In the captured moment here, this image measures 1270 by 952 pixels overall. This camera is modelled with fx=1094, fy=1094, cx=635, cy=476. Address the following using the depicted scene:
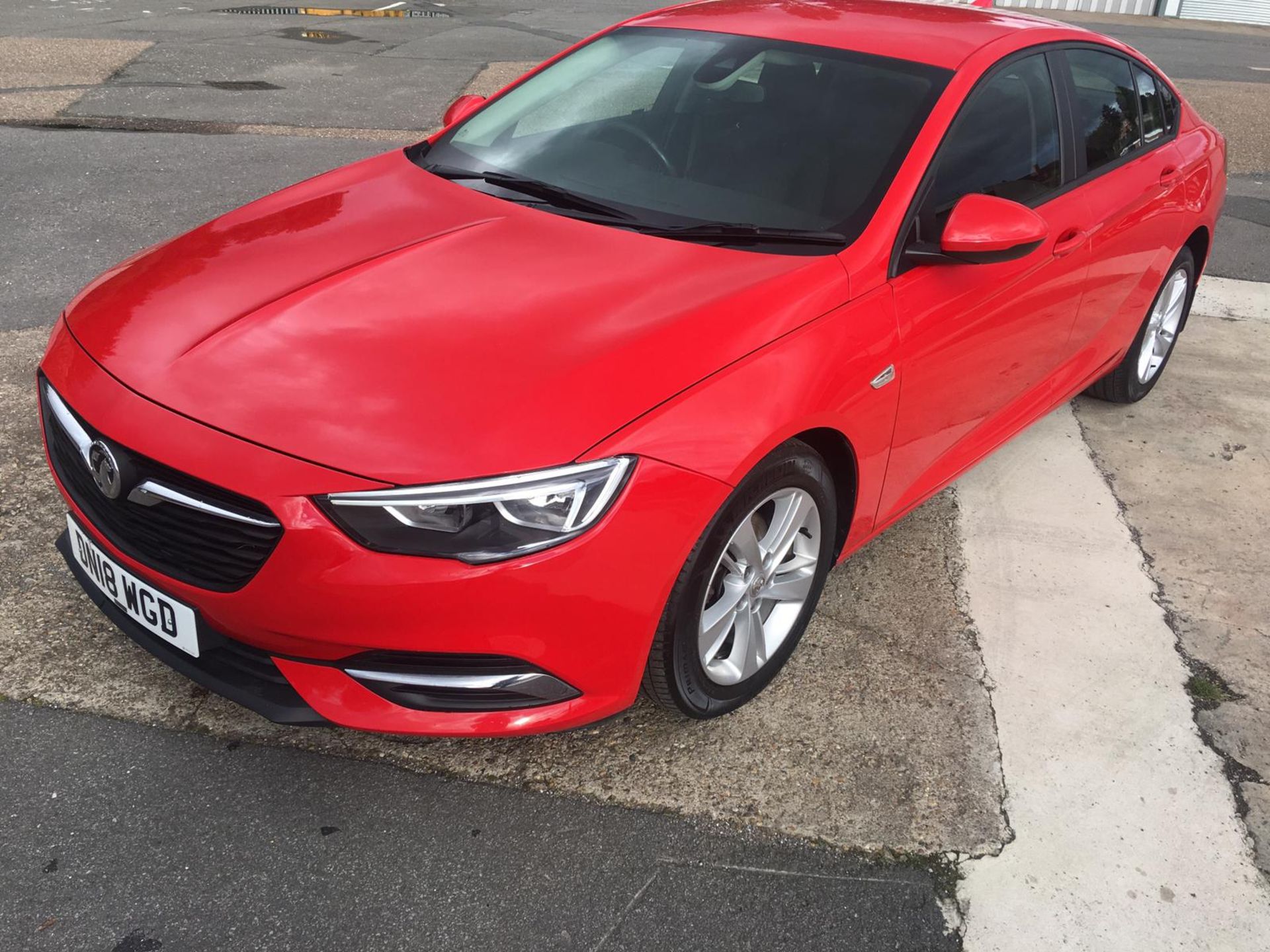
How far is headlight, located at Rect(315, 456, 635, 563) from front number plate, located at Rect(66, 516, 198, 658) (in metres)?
0.49

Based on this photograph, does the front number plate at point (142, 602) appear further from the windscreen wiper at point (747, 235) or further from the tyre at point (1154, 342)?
the tyre at point (1154, 342)

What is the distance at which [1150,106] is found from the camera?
4219mm

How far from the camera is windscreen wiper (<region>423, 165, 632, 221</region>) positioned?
2.97 metres

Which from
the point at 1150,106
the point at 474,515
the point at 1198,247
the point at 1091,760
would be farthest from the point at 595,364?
the point at 1198,247

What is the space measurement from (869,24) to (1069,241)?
926mm

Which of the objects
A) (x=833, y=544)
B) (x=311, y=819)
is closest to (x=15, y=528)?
(x=311, y=819)

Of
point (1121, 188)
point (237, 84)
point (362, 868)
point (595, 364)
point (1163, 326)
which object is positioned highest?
point (1121, 188)

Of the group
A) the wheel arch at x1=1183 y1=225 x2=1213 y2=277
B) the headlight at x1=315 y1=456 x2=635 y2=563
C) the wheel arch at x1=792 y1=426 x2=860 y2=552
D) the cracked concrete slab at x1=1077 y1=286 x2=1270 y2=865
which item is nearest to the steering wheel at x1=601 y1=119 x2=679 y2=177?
the wheel arch at x1=792 y1=426 x2=860 y2=552

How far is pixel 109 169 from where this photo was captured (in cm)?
677

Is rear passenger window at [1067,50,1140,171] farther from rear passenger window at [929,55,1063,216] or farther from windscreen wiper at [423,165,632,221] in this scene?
windscreen wiper at [423,165,632,221]

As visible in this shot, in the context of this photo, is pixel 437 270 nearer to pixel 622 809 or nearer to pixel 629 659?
pixel 629 659

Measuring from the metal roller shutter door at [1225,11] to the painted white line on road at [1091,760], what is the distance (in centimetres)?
2545

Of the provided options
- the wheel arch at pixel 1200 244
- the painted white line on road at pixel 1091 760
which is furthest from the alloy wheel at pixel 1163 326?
the painted white line on road at pixel 1091 760

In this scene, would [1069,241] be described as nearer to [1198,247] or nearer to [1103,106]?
[1103,106]
